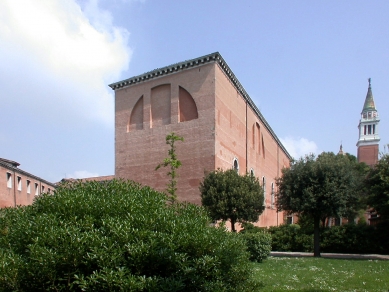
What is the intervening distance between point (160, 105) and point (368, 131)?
186ft

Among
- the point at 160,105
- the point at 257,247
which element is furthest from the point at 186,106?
the point at 257,247

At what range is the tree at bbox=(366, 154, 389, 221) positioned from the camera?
580 inches

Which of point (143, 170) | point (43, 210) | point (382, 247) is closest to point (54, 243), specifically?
point (43, 210)

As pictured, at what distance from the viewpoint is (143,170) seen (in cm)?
2380

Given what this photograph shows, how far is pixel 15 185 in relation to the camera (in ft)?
91.1

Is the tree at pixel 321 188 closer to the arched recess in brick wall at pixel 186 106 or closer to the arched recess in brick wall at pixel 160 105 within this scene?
the arched recess in brick wall at pixel 186 106

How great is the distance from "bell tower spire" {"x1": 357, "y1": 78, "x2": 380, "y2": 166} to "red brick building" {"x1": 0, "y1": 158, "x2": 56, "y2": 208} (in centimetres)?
5768

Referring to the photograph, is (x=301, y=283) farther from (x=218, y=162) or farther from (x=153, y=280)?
(x=218, y=162)

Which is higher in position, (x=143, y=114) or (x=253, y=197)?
(x=143, y=114)

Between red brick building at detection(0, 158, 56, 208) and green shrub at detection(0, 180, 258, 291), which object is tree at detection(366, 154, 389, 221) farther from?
red brick building at detection(0, 158, 56, 208)

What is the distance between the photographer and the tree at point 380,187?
1472 centimetres

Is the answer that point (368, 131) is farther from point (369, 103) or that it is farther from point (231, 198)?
point (231, 198)

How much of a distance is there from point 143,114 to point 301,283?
1872cm

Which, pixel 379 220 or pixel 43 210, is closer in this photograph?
pixel 43 210
